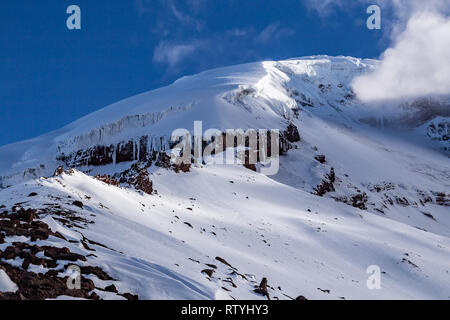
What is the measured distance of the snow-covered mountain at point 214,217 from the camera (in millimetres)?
10492

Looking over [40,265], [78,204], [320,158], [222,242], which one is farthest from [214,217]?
[320,158]

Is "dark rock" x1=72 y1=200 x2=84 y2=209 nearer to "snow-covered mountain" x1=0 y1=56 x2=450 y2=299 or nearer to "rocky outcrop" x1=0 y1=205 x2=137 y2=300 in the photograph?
"snow-covered mountain" x1=0 y1=56 x2=450 y2=299

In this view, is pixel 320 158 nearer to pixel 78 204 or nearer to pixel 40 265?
pixel 78 204

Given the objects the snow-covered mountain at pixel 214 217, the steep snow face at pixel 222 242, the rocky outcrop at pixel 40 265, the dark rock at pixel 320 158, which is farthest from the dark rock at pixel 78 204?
the dark rock at pixel 320 158

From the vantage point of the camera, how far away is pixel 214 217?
942 inches

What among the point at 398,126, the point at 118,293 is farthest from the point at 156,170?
the point at 398,126

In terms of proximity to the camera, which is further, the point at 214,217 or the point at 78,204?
the point at 214,217

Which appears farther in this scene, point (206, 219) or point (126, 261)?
point (206, 219)

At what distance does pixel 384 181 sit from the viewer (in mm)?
72875

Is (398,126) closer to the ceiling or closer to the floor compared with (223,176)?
closer to the ceiling

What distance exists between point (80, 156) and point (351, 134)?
59862 mm

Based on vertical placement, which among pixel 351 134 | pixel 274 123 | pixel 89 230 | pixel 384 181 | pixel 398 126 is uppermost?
pixel 398 126

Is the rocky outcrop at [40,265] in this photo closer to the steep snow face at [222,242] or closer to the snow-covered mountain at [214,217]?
the snow-covered mountain at [214,217]
